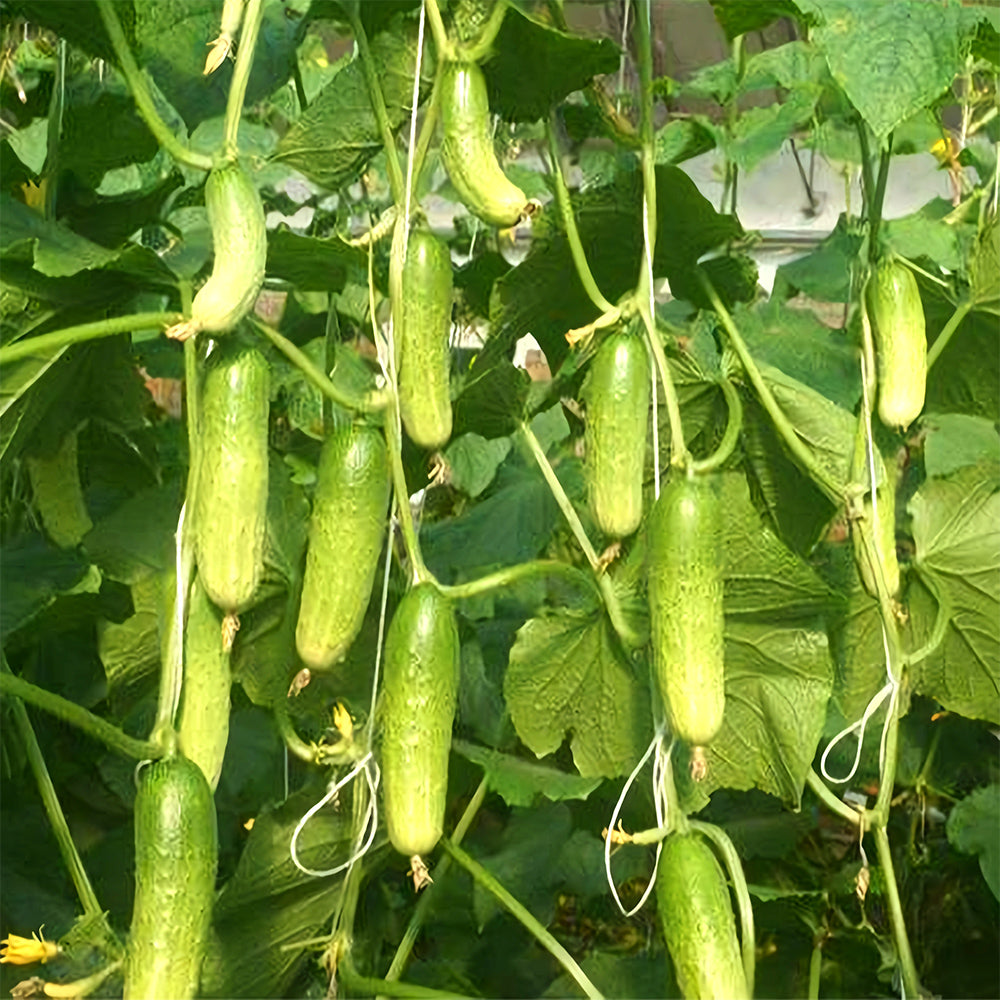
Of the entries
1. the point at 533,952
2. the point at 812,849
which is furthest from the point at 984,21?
the point at 812,849

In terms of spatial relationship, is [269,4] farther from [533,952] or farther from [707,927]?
[533,952]

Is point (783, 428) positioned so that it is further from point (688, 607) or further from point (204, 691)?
point (204, 691)

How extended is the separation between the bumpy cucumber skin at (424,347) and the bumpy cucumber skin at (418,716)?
71mm

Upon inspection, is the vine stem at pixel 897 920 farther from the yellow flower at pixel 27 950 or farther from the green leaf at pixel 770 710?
the yellow flower at pixel 27 950

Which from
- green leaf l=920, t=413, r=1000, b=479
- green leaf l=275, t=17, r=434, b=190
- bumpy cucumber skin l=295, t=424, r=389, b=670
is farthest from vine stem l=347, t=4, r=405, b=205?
green leaf l=920, t=413, r=1000, b=479

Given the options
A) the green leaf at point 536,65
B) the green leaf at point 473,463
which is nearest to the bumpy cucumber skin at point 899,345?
the green leaf at point 536,65

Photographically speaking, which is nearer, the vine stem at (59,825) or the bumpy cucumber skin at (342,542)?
the bumpy cucumber skin at (342,542)

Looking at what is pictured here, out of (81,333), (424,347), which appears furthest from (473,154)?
(81,333)

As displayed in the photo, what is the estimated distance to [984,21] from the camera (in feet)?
2.20

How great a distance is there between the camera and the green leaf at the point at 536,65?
0.68 metres

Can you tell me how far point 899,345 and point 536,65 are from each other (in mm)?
227

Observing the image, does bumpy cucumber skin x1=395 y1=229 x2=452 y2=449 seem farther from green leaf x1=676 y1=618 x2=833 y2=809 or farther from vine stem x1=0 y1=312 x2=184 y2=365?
green leaf x1=676 y1=618 x2=833 y2=809

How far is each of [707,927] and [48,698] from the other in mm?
302

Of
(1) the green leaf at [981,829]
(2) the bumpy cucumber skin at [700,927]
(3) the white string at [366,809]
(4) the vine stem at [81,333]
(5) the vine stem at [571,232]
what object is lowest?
(1) the green leaf at [981,829]
